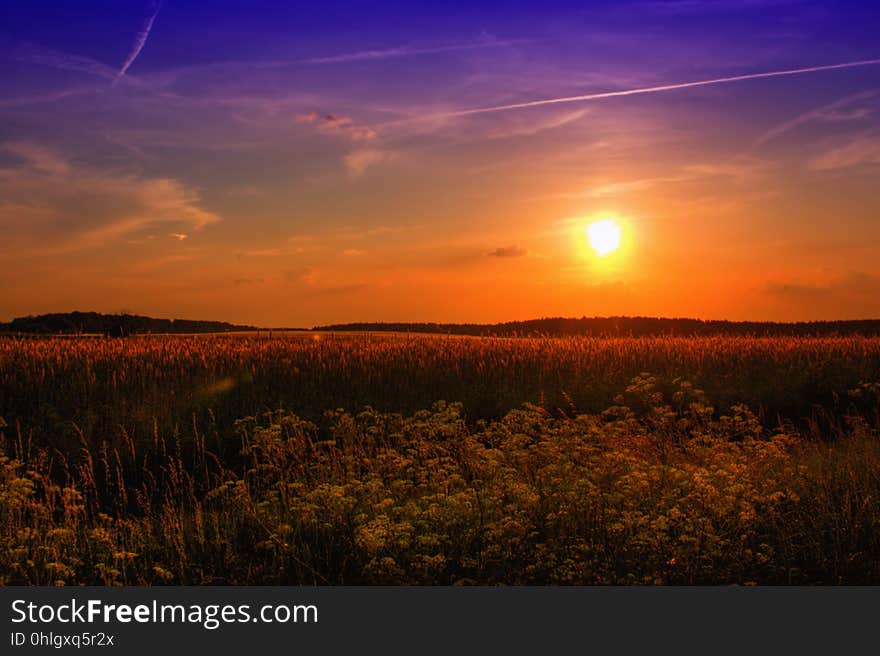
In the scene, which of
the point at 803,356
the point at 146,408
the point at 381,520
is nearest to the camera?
the point at 381,520

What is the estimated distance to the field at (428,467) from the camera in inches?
266

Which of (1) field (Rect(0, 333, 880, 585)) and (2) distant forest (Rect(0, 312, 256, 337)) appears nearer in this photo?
(1) field (Rect(0, 333, 880, 585))

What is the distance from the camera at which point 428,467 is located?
10.5 meters

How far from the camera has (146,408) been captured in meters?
14.5

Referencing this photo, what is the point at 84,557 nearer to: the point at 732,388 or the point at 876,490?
the point at 876,490

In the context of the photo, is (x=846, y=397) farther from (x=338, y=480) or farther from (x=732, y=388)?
(x=338, y=480)

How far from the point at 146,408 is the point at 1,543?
734cm

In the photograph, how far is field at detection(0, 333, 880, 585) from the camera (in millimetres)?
6758

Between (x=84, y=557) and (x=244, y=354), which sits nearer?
(x=84, y=557)

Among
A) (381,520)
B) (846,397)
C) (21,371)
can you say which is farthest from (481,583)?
(846,397)

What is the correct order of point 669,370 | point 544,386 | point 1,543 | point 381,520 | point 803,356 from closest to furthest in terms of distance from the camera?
1. point 381,520
2. point 1,543
3. point 544,386
4. point 669,370
5. point 803,356

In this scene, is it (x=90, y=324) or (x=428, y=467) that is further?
(x=90, y=324)

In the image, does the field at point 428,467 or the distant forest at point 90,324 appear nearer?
the field at point 428,467

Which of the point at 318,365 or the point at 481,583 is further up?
the point at 318,365
